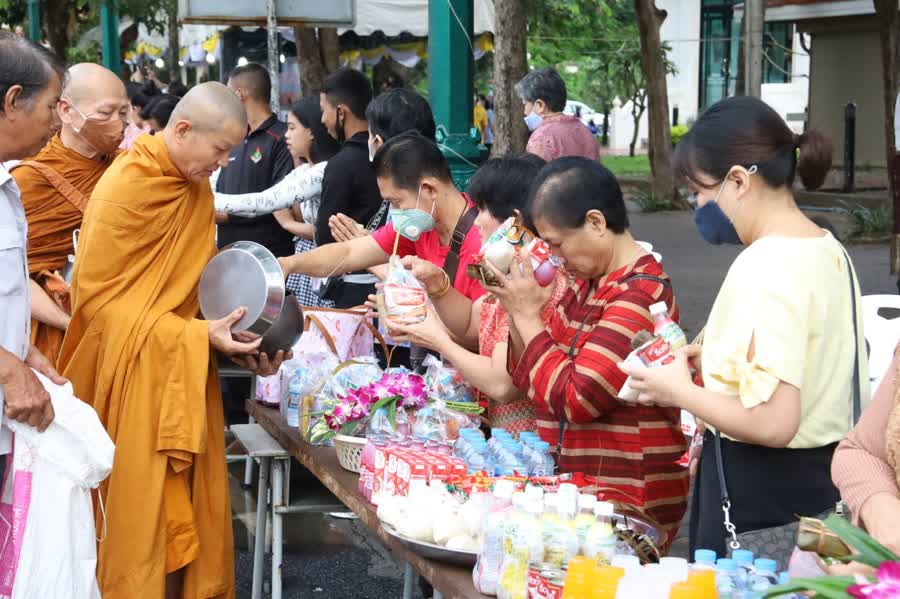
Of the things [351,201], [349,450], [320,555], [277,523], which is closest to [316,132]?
[351,201]

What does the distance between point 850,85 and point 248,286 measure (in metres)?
19.8

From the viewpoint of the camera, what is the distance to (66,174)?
4652 millimetres

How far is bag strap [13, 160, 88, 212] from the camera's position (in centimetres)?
461

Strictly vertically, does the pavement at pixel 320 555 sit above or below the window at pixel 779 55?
below

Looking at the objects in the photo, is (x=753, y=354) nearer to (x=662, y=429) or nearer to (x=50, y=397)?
(x=662, y=429)

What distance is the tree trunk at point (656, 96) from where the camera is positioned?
15.7 meters

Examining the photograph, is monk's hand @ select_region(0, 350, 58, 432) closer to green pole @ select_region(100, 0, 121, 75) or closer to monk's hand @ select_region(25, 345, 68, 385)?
monk's hand @ select_region(25, 345, 68, 385)

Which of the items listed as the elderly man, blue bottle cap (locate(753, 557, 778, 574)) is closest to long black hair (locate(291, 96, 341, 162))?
the elderly man

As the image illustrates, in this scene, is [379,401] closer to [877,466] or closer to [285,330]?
[285,330]

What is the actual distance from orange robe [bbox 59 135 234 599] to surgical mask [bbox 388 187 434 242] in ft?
2.31

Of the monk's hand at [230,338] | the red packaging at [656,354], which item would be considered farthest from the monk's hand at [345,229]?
the red packaging at [656,354]

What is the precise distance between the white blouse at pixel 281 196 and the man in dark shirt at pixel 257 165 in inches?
9.5

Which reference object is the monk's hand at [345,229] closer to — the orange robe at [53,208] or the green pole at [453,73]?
the orange robe at [53,208]

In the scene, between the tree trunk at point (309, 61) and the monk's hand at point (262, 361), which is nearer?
the monk's hand at point (262, 361)
